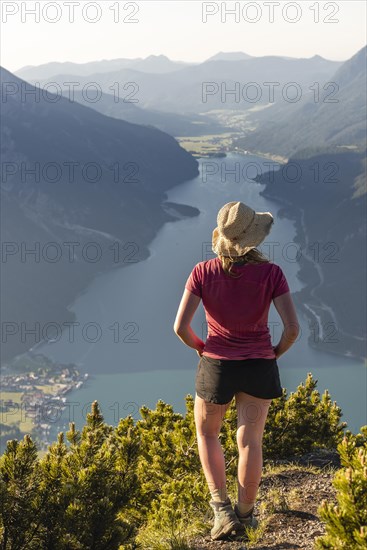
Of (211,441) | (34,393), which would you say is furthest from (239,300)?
(34,393)

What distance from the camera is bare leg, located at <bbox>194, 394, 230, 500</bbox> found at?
579cm

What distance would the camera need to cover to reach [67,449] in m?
6.52

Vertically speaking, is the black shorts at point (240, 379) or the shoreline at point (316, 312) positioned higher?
the black shorts at point (240, 379)

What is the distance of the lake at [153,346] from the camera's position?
10625cm

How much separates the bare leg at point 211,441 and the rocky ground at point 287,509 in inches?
19.6

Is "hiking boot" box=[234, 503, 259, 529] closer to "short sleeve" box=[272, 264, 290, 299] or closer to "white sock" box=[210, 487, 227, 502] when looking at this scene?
"white sock" box=[210, 487, 227, 502]

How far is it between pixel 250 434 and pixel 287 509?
1571mm

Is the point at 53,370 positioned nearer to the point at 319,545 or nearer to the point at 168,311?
the point at 168,311

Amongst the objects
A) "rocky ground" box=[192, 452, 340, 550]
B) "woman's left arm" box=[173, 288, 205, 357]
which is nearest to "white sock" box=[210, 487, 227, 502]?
"rocky ground" box=[192, 452, 340, 550]

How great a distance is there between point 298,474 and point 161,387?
102655 mm

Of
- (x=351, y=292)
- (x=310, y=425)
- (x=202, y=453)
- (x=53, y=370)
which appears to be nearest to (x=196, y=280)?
(x=202, y=453)

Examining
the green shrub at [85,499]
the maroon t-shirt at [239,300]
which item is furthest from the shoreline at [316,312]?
the maroon t-shirt at [239,300]

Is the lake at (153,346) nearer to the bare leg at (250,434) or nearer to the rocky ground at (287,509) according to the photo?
the rocky ground at (287,509)

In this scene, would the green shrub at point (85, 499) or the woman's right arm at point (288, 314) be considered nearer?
the woman's right arm at point (288, 314)
